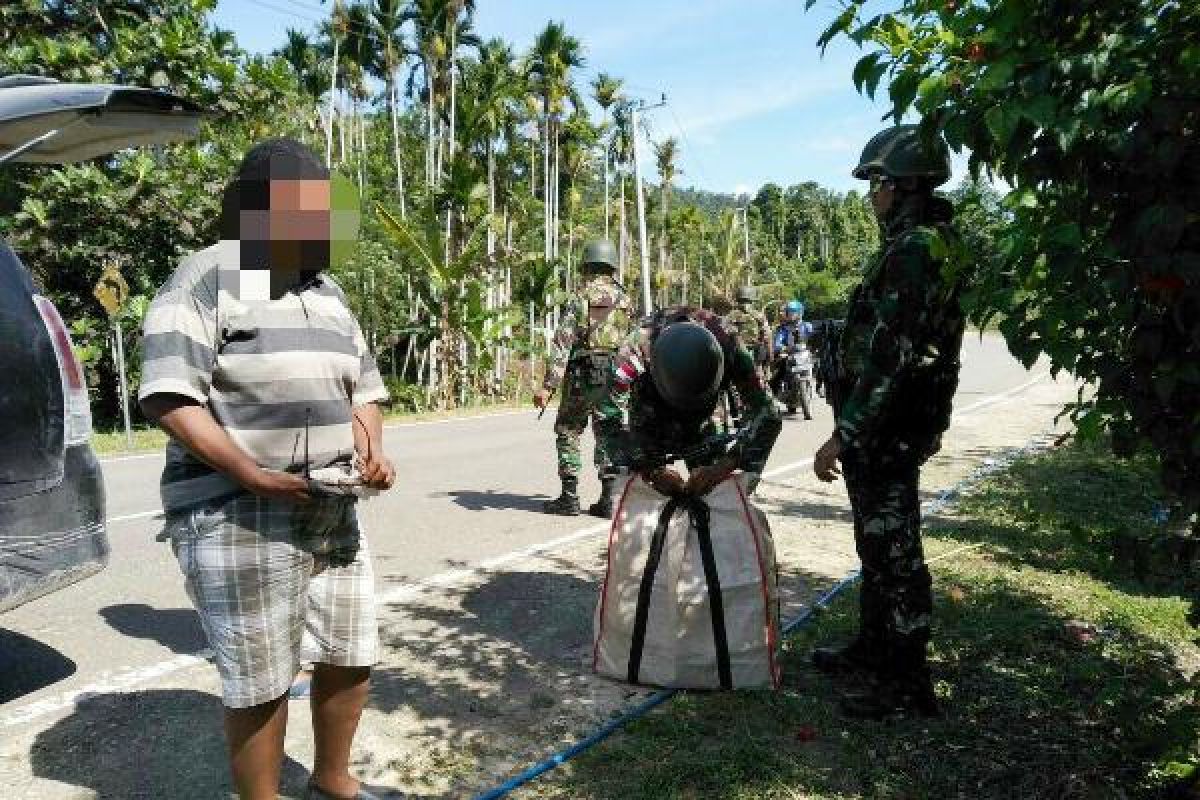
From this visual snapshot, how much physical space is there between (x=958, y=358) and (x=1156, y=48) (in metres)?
1.54

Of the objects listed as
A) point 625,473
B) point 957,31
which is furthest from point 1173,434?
point 625,473

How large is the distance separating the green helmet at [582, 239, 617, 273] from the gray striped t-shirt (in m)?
4.74

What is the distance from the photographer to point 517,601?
480 cm

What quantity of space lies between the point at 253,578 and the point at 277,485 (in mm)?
263

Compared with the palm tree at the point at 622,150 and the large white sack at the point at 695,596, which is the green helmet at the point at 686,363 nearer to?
the large white sack at the point at 695,596

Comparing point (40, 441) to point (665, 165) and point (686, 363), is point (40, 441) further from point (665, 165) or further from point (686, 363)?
point (665, 165)

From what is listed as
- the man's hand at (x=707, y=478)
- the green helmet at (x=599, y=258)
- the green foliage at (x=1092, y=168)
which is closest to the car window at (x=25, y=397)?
the man's hand at (x=707, y=478)

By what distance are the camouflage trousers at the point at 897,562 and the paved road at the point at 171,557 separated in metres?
2.73

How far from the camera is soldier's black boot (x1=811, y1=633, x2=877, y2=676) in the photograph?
3.69 metres

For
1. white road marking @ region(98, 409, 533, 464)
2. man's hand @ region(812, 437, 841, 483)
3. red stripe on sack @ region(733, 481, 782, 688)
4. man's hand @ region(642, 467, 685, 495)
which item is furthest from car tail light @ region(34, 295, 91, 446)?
white road marking @ region(98, 409, 533, 464)

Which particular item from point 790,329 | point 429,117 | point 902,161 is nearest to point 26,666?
point 902,161

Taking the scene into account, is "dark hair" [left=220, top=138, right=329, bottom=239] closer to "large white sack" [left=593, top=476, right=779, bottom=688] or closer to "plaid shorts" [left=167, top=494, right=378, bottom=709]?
"plaid shorts" [left=167, top=494, right=378, bottom=709]

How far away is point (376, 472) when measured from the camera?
2543 mm

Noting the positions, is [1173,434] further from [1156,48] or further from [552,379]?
[552,379]
